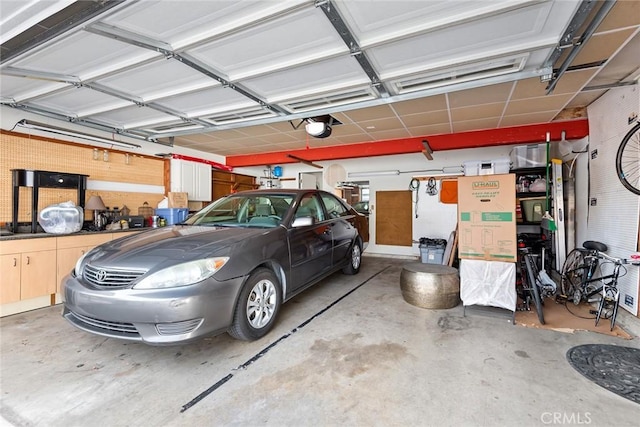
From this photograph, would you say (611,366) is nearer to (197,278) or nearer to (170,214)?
(197,278)

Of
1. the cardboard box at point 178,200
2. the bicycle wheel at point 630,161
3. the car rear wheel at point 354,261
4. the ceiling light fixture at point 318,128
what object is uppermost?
the ceiling light fixture at point 318,128

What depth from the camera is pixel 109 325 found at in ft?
6.16

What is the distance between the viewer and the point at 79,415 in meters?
1.53

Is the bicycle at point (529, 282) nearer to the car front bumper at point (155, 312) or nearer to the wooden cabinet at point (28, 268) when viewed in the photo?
the car front bumper at point (155, 312)

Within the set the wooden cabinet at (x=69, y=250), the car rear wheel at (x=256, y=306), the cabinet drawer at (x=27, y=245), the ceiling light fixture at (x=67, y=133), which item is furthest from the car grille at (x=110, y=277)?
the ceiling light fixture at (x=67, y=133)

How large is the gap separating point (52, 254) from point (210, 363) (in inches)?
111

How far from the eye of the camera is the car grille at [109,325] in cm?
183

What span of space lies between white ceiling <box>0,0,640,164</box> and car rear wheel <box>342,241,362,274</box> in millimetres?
2100

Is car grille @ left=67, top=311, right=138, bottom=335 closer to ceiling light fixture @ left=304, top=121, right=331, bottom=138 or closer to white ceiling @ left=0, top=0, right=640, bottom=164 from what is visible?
white ceiling @ left=0, top=0, right=640, bottom=164

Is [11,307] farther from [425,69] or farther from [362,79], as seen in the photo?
[425,69]

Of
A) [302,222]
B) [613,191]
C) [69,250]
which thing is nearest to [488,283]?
Answer: [613,191]

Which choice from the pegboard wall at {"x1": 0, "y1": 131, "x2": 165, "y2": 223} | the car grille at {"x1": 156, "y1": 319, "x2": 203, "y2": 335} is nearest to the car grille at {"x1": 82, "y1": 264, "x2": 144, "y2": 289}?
the car grille at {"x1": 156, "y1": 319, "x2": 203, "y2": 335}

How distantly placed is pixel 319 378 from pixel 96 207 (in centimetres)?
419

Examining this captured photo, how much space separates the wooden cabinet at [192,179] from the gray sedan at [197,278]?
283 cm
